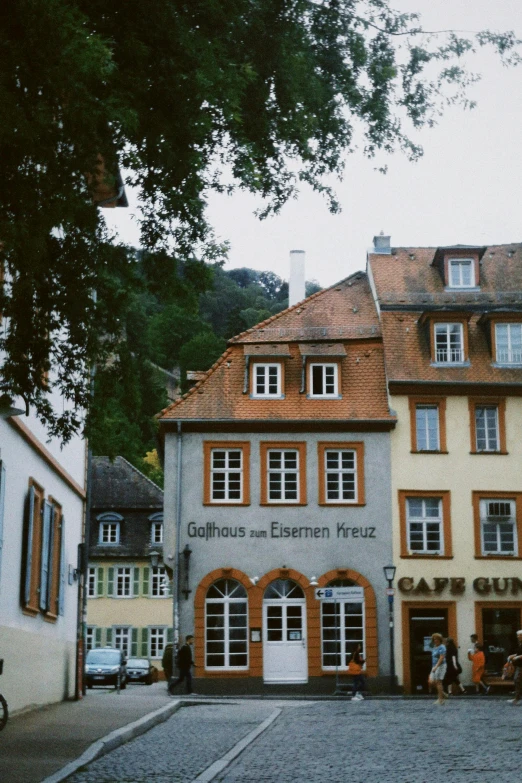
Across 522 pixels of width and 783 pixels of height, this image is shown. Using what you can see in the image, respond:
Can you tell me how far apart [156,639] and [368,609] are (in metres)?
A: 27.7

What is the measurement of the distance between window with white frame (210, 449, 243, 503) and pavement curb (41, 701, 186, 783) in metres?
16.1

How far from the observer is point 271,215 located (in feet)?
40.2

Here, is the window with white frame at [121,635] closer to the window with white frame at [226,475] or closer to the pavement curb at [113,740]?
the window with white frame at [226,475]

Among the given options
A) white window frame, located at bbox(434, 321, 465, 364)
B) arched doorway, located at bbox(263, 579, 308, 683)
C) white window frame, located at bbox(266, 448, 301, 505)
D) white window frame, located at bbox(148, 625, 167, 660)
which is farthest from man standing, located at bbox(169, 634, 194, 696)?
white window frame, located at bbox(148, 625, 167, 660)

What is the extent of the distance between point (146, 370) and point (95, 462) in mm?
53556

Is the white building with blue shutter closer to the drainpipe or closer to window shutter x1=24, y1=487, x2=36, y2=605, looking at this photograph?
window shutter x1=24, y1=487, x2=36, y2=605

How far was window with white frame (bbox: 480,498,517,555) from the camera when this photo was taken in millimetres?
37250

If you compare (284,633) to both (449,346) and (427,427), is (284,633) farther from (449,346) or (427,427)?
(449,346)

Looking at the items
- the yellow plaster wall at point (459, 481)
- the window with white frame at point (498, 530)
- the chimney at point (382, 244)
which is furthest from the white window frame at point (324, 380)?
the chimney at point (382, 244)

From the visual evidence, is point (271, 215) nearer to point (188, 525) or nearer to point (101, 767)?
point (101, 767)

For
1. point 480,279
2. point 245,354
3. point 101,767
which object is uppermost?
point 480,279

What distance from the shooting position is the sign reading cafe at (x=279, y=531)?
37.1 m

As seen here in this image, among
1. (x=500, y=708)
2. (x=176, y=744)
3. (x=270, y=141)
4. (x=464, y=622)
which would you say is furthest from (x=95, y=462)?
(x=270, y=141)

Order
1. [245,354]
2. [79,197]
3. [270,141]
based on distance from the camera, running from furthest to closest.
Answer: [245,354] → [270,141] → [79,197]
